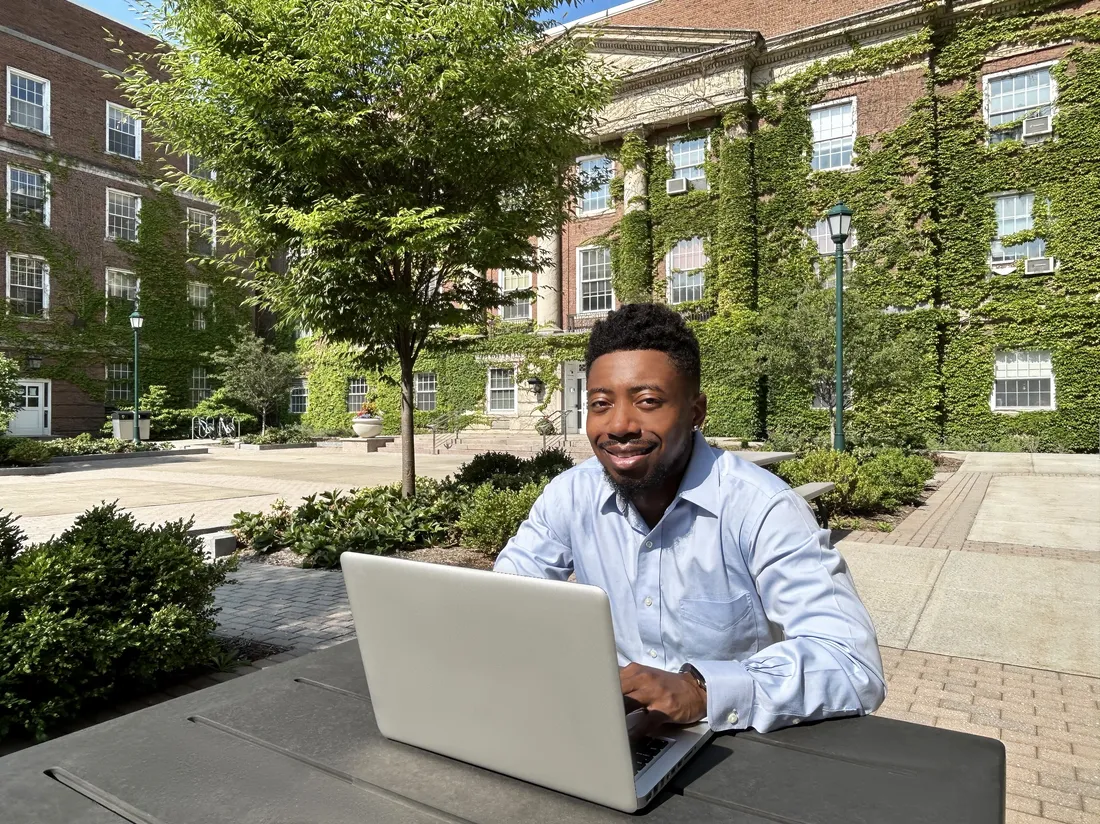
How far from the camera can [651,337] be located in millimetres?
1707

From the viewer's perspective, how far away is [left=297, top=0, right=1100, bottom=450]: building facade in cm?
2009

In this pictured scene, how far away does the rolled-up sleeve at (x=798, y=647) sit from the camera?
1.29 metres

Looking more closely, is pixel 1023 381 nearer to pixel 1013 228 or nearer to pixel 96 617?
pixel 1013 228

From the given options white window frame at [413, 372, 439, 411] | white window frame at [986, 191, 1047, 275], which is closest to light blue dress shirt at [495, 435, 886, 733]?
white window frame at [986, 191, 1047, 275]

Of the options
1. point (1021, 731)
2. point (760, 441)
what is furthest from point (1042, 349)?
point (1021, 731)

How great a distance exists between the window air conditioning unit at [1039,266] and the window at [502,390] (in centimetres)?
1812

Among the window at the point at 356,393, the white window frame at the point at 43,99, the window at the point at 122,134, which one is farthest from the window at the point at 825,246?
the white window frame at the point at 43,99

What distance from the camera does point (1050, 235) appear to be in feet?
66.4

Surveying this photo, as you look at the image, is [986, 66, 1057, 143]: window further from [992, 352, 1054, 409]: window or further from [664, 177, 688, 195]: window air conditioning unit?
[664, 177, 688, 195]: window air conditioning unit

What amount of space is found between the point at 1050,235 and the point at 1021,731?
21.9 metres

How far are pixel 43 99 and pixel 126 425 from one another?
1384 cm

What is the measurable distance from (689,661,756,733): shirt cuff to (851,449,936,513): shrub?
8.80m

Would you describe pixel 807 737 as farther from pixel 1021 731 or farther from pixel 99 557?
pixel 99 557

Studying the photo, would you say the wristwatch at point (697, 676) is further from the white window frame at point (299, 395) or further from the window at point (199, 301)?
the window at point (199, 301)
